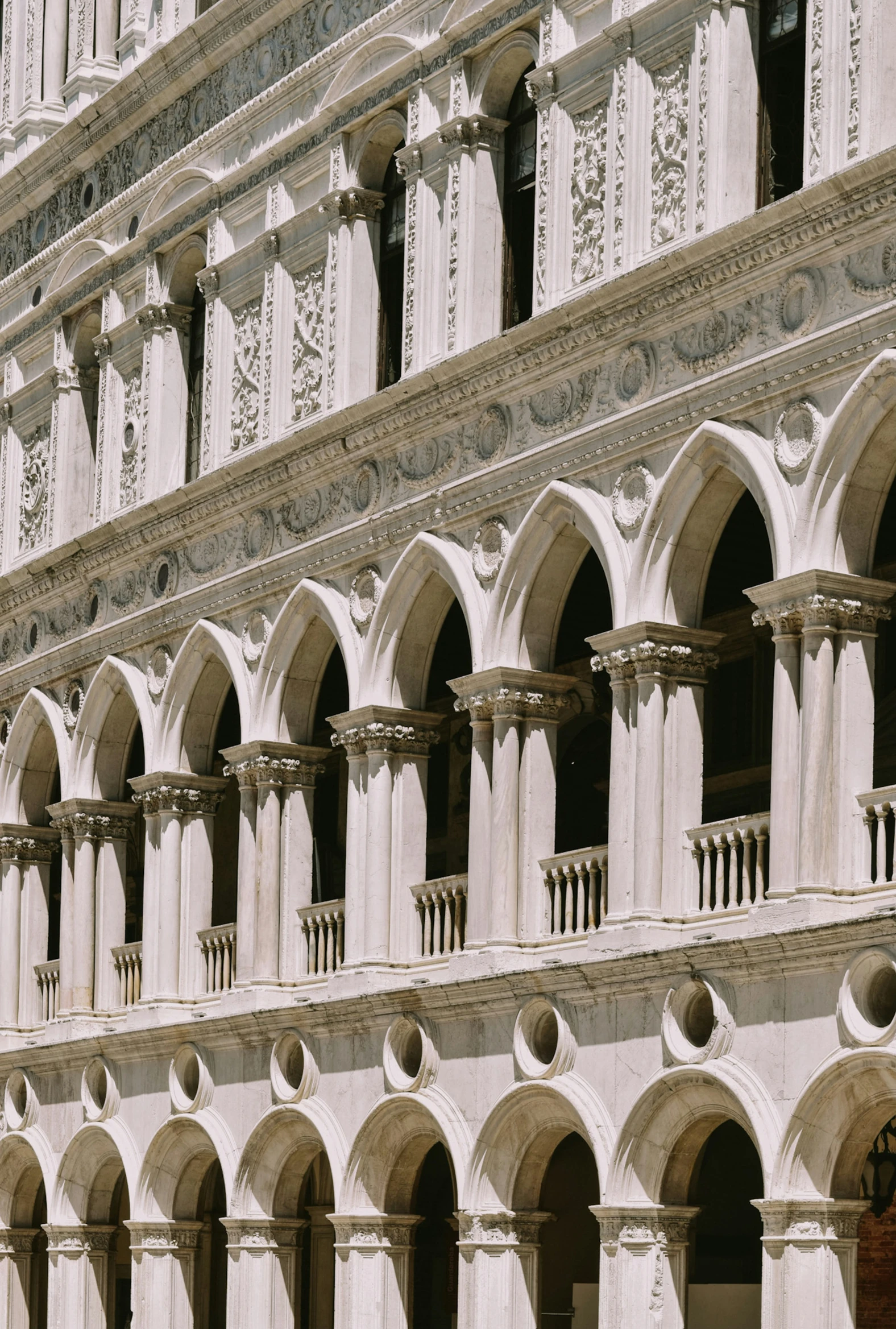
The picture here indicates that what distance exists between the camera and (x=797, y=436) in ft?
55.7

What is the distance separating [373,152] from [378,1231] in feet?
27.1

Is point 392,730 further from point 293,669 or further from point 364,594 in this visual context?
point 293,669

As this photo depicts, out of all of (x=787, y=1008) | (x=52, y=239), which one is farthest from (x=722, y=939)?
(x=52, y=239)

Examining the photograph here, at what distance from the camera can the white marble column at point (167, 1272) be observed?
23266mm

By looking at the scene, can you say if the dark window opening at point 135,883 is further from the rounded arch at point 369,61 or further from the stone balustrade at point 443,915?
the rounded arch at point 369,61

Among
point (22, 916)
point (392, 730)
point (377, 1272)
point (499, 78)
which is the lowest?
point (377, 1272)

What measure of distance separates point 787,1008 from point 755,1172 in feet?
25.1

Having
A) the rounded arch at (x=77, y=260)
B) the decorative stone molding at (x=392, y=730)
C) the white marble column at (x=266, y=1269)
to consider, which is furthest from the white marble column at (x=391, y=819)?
the rounded arch at (x=77, y=260)

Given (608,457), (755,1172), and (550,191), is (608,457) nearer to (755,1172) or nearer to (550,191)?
(550,191)

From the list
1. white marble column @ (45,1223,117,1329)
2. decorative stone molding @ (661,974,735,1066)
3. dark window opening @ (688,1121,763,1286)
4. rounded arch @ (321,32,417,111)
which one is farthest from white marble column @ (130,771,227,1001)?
decorative stone molding @ (661,974,735,1066)

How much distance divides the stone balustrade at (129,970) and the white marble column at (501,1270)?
5.88m

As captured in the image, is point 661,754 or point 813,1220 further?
point 661,754

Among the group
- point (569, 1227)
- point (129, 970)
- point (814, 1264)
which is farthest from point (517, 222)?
point (569, 1227)

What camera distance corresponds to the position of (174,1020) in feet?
76.2
